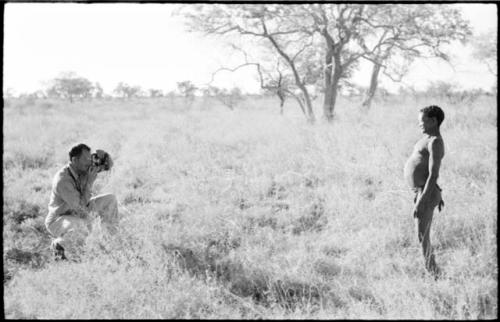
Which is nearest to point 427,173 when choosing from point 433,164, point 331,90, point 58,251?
point 433,164

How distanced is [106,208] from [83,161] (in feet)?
2.08

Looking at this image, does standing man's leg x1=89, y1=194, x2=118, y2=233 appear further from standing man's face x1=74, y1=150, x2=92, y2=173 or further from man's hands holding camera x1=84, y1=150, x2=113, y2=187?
standing man's face x1=74, y1=150, x2=92, y2=173

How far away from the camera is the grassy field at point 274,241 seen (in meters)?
2.88

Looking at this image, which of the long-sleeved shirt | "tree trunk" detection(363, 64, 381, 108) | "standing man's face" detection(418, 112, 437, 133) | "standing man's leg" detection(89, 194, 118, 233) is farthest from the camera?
"tree trunk" detection(363, 64, 381, 108)

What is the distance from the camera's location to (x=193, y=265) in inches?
137

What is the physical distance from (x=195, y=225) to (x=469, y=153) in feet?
15.2

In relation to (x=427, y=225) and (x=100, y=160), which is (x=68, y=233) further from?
(x=427, y=225)

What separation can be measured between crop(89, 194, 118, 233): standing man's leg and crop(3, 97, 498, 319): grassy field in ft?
0.52

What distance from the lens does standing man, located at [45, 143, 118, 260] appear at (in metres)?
3.84

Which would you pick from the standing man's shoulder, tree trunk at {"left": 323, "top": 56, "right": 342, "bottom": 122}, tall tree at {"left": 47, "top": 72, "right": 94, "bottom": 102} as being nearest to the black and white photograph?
the standing man's shoulder

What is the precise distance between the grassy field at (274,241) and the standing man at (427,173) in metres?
0.32

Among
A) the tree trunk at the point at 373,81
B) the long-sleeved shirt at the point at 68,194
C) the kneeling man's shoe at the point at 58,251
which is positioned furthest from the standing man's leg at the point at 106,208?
the tree trunk at the point at 373,81

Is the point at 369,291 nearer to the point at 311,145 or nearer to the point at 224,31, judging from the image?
the point at 311,145

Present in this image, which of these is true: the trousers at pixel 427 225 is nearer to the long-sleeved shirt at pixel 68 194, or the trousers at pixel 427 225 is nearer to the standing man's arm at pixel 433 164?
the standing man's arm at pixel 433 164
